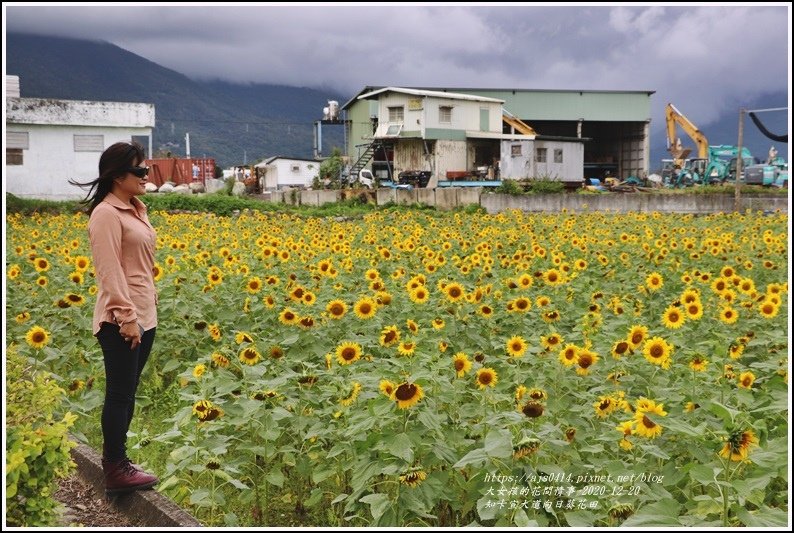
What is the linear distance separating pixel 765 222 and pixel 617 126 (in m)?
28.6

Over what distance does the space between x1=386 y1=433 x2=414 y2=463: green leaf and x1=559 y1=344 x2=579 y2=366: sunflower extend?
120 cm

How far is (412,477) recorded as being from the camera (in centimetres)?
304

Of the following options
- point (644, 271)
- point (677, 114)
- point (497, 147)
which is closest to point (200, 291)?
point (644, 271)

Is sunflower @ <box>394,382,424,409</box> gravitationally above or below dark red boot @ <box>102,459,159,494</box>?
above

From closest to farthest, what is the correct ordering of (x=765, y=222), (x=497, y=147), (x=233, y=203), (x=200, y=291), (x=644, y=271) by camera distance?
(x=200, y=291), (x=644, y=271), (x=765, y=222), (x=233, y=203), (x=497, y=147)

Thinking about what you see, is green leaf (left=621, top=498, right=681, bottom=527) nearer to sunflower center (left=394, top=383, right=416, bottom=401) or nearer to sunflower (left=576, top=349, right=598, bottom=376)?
sunflower center (left=394, top=383, right=416, bottom=401)

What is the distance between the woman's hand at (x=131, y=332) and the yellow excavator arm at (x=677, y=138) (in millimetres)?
38084

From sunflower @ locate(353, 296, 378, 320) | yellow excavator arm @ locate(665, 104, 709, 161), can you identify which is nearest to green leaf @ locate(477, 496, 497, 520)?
sunflower @ locate(353, 296, 378, 320)

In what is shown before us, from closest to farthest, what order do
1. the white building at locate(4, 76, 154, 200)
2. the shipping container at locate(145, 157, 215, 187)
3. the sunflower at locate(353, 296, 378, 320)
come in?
1. the sunflower at locate(353, 296, 378, 320)
2. the white building at locate(4, 76, 154, 200)
3. the shipping container at locate(145, 157, 215, 187)

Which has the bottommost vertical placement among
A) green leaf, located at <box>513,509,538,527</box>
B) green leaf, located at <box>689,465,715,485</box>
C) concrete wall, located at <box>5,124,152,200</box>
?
green leaf, located at <box>513,509,538,527</box>

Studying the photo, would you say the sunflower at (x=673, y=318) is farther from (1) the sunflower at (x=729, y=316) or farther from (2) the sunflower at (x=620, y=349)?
(2) the sunflower at (x=620, y=349)

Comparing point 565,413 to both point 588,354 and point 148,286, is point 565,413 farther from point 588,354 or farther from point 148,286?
point 148,286

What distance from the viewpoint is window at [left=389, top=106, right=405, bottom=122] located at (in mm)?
33188

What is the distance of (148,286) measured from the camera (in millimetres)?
3861
